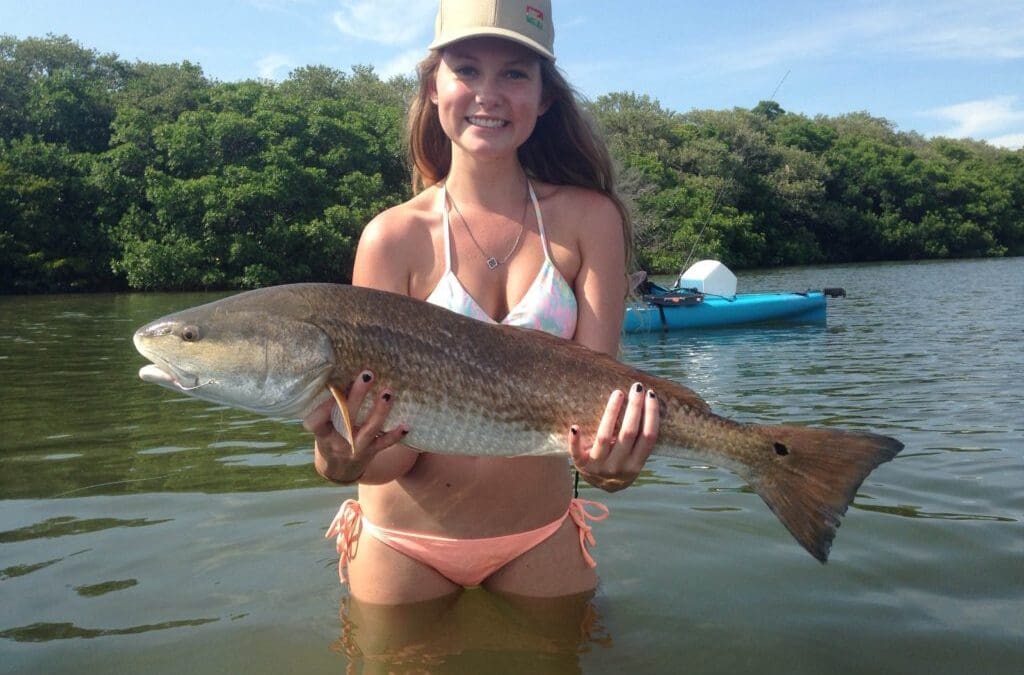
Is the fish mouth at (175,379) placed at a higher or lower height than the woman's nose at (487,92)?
lower

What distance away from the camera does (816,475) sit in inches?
109

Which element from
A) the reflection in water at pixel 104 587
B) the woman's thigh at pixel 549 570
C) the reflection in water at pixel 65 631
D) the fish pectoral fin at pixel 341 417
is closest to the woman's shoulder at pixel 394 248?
the fish pectoral fin at pixel 341 417

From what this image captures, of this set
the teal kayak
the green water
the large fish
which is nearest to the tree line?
the teal kayak

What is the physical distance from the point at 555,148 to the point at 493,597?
1.91 meters

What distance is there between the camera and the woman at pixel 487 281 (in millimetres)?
3320

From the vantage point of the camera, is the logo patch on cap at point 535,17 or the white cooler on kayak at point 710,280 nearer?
the logo patch on cap at point 535,17

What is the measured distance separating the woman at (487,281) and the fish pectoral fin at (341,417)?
0.38m

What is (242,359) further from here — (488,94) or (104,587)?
(104,587)

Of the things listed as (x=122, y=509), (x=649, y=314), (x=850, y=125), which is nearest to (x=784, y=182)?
(x=850, y=125)

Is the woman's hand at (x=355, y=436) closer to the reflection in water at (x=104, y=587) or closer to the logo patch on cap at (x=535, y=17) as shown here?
the logo patch on cap at (x=535, y=17)

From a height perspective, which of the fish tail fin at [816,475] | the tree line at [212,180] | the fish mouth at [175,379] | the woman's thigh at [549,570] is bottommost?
the woman's thigh at [549,570]

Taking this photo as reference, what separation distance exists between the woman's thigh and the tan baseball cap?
1.89m

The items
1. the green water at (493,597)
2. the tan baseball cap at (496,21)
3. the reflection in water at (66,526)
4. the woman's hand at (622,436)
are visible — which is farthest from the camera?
the reflection in water at (66,526)

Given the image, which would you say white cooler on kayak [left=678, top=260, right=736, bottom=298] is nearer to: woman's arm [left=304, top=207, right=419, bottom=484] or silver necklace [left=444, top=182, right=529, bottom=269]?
silver necklace [left=444, top=182, right=529, bottom=269]
